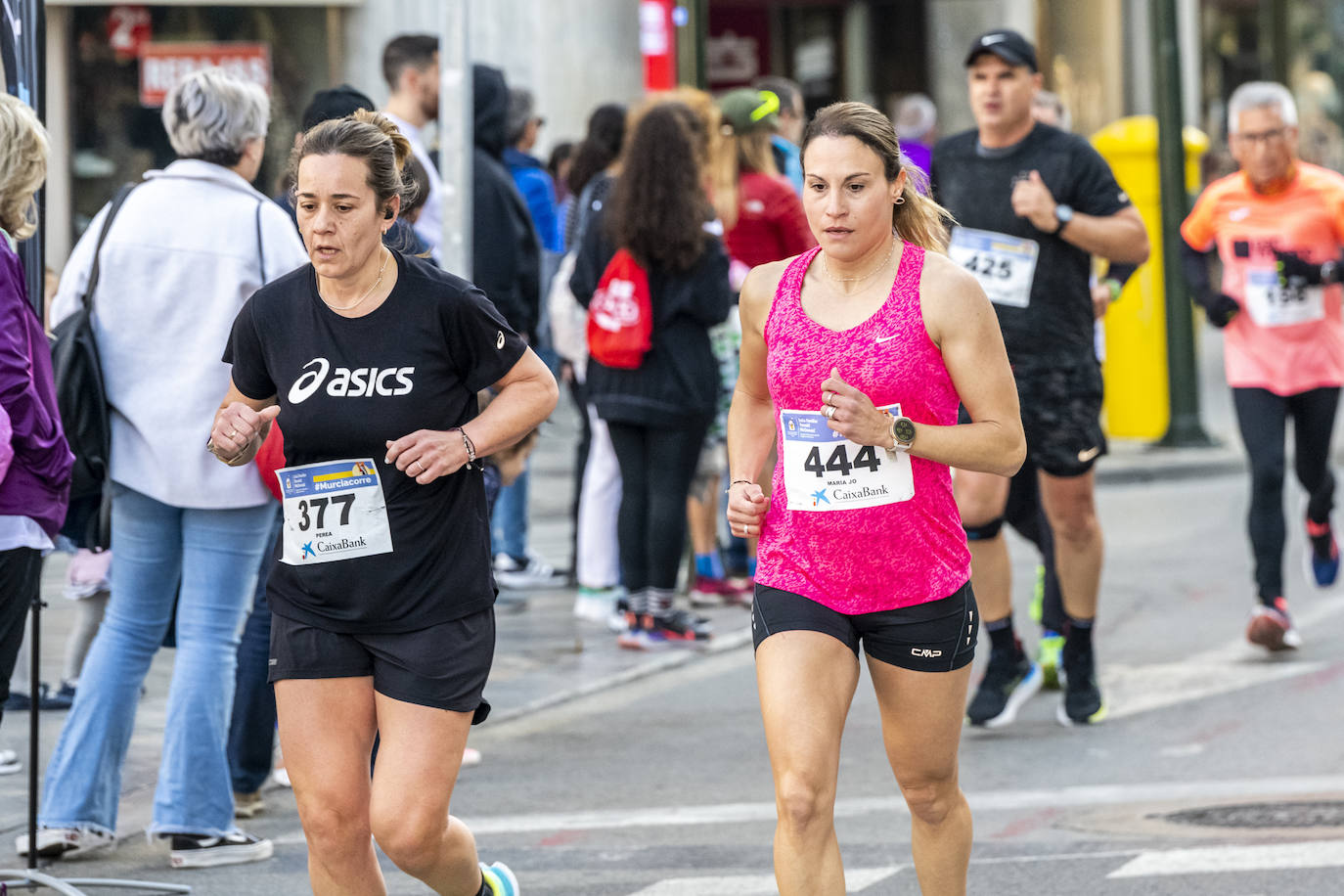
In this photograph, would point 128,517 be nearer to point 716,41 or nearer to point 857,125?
point 857,125

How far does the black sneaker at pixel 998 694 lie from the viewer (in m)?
7.00

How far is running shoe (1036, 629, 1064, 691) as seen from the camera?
24.8 ft

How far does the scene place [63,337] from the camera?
534 centimetres

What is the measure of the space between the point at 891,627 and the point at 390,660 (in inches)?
38.8

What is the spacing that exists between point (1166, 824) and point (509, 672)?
302cm

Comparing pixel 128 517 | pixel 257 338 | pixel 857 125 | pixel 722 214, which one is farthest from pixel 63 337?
pixel 722 214

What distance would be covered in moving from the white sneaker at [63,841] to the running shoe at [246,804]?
564 millimetres

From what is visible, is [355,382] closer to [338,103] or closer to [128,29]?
[338,103]

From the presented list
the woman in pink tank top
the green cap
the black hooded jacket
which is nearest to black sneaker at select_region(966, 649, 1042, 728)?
the black hooded jacket

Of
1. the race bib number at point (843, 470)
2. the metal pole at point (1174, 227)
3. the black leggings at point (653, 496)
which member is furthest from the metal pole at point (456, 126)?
the metal pole at point (1174, 227)

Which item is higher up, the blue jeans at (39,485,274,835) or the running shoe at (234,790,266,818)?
the blue jeans at (39,485,274,835)

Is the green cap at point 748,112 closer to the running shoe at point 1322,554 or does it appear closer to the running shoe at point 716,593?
the running shoe at point 716,593

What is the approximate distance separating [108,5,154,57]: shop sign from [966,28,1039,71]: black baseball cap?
11145mm

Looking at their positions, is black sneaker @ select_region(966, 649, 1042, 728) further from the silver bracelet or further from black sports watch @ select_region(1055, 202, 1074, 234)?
the silver bracelet
